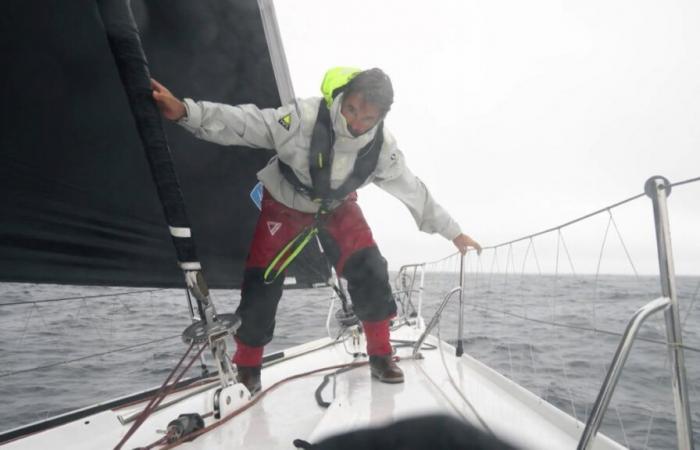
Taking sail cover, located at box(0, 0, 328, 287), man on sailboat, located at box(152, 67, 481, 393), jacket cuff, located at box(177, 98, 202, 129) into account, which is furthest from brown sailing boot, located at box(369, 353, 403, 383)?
jacket cuff, located at box(177, 98, 202, 129)

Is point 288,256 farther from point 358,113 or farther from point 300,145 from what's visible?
point 358,113

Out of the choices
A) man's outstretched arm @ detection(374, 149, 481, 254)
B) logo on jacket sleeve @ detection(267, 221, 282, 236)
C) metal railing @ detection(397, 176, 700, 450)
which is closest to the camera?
metal railing @ detection(397, 176, 700, 450)

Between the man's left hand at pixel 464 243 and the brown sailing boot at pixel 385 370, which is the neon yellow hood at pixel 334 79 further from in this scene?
the brown sailing boot at pixel 385 370

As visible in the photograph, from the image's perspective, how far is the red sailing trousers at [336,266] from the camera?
178 centimetres

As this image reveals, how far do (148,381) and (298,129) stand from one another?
2775 mm

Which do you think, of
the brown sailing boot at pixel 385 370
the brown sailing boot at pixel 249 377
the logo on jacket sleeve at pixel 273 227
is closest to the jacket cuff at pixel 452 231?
the brown sailing boot at pixel 385 370

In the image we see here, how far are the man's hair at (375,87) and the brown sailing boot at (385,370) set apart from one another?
114 centimetres

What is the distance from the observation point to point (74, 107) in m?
1.30

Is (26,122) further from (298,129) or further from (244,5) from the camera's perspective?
(244,5)

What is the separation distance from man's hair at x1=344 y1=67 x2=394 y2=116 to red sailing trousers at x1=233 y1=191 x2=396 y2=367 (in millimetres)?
563

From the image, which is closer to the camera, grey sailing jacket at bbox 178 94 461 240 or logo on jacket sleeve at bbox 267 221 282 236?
grey sailing jacket at bbox 178 94 461 240

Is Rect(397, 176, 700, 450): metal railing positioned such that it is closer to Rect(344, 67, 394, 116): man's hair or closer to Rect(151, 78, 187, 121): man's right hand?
Rect(344, 67, 394, 116): man's hair

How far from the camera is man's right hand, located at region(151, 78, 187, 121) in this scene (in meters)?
1.21

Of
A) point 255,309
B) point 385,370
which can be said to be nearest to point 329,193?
point 255,309
